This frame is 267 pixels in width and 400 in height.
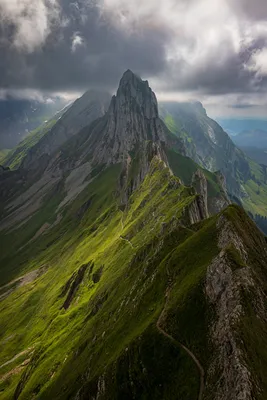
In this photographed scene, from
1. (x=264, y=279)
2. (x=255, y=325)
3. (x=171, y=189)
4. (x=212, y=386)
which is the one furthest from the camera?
(x=171, y=189)

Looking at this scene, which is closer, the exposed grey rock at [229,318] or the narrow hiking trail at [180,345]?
the exposed grey rock at [229,318]

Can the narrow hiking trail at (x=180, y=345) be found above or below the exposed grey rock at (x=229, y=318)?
below

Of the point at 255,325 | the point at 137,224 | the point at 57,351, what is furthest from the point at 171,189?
the point at 255,325

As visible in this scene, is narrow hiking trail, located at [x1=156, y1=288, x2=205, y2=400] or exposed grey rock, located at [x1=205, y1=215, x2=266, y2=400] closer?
exposed grey rock, located at [x1=205, y1=215, x2=266, y2=400]

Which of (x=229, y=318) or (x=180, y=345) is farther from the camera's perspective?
(x=180, y=345)

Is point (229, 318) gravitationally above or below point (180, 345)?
above

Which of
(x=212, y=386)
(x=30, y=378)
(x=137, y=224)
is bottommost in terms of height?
(x=30, y=378)

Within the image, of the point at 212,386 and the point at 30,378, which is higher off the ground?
the point at 212,386

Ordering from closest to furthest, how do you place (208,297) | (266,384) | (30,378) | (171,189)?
(266,384)
(208,297)
(30,378)
(171,189)

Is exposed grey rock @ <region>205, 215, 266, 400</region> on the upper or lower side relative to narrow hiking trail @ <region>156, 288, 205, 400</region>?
upper

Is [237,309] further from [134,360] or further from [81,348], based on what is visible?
[81,348]

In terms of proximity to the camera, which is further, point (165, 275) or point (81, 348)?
point (81, 348)
